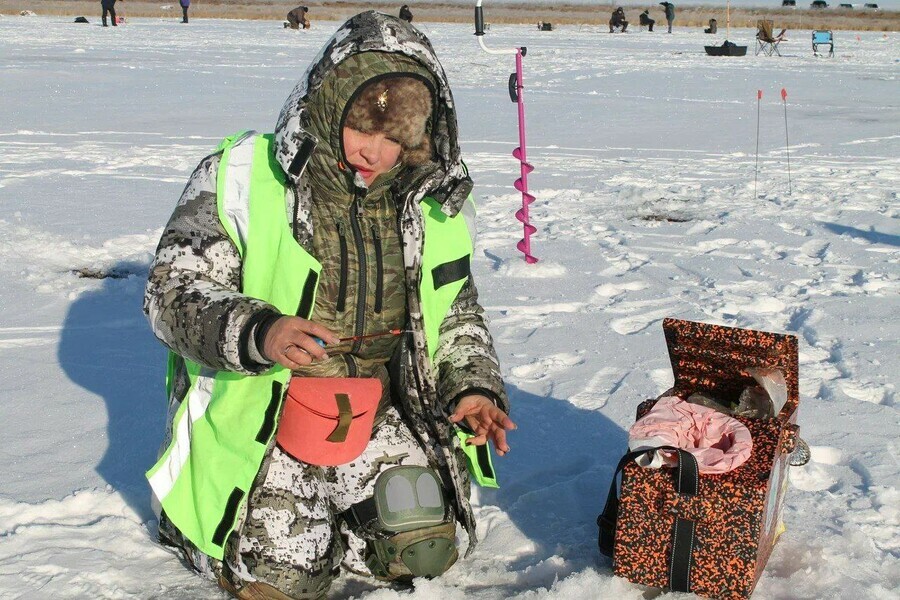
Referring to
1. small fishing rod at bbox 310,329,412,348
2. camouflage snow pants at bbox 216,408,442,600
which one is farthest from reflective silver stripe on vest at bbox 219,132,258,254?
camouflage snow pants at bbox 216,408,442,600

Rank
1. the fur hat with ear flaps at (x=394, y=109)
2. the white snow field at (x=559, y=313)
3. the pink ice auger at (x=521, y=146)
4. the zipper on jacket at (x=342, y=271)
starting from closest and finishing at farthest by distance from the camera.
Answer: the fur hat with ear flaps at (x=394, y=109)
the zipper on jacket at (x=342, y=271)
the white snow field at (x=559, y=313)
the pink ice auger at (x=521, y=146)

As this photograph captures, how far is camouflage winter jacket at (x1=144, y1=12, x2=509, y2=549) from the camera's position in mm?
2029

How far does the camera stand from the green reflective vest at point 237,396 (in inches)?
83.0

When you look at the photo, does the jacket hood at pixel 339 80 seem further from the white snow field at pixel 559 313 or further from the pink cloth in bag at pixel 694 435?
the white snow field at pixel 559 313

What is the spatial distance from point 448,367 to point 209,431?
0.59 metres

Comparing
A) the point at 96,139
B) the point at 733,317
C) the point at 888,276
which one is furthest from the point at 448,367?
the point at 96,139

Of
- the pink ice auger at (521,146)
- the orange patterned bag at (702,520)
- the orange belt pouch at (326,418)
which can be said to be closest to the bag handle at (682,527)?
the orange patterned bag at (702,520)

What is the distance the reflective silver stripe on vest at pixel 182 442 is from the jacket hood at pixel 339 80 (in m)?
0.52

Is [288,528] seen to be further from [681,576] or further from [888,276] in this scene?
[888,276]

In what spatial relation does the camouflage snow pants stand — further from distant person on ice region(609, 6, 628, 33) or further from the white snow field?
distant person on ice region(609, 6, 628, 33)

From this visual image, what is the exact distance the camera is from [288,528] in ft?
7.23

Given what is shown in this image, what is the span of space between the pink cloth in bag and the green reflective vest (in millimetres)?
800

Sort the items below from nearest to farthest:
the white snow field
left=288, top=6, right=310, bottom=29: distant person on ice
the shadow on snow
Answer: the white snow field, the shadow on snow, left=288, top=6, right=310, bottom=29: distant person on ice

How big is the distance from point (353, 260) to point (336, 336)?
0.33 metres
